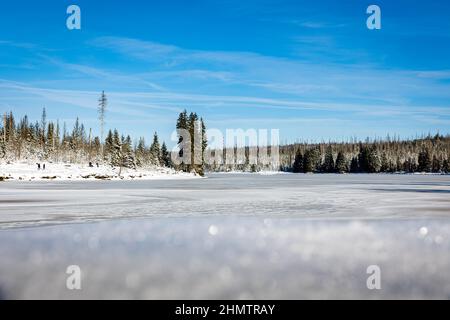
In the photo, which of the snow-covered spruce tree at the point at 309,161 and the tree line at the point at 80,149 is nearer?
the tree line at the point at 80,149

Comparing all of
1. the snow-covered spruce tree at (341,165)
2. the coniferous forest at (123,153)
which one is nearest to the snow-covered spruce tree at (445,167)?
the coniferous forest at (123,153)

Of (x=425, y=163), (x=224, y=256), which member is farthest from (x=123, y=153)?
(x=425, y=163)

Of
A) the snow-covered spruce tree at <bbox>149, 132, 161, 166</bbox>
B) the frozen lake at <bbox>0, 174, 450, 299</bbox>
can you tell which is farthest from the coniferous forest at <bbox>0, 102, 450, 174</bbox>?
the frozen lake at <bbox>0, 174, 450, 299</bbox>

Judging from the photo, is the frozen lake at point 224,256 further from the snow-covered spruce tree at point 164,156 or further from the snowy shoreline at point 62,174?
the snow-covered spruce tree at point 164,156

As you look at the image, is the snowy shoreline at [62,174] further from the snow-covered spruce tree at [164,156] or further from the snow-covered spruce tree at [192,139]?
the snow-covered spruce tree at [164,156]

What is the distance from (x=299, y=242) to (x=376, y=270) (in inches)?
102

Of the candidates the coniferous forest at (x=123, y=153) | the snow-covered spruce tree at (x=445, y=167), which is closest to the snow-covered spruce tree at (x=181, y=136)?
the coniferous forest at (x=123, y=153)

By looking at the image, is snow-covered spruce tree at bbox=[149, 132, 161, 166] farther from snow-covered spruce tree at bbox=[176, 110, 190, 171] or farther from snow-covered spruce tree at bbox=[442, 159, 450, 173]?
snow-covered spruce tree at bbox=[442, 159, 450, 173]

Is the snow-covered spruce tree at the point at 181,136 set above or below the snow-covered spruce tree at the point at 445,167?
above

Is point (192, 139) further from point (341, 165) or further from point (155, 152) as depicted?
point (341, 165)

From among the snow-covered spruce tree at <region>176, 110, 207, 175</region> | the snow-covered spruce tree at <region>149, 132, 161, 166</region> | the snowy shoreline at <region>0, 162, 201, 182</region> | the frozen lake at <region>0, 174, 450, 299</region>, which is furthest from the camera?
the snow-covered spruce tree at <region>149, 132, 161, 166</region>

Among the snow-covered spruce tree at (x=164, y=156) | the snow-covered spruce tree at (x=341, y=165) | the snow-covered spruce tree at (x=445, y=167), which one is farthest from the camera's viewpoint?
the snow-covered spruce tree at (x=341, y=165)

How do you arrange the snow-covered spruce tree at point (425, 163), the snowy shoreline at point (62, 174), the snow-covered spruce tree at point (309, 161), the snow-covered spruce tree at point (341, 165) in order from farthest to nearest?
the snow-covered spruce tree at point (309, 161) < the snow-covered spruce tree at point (341, 165) < the snow-covered spruce tree at point (425, 163) < the snowy shoreline at point (62, 174)
